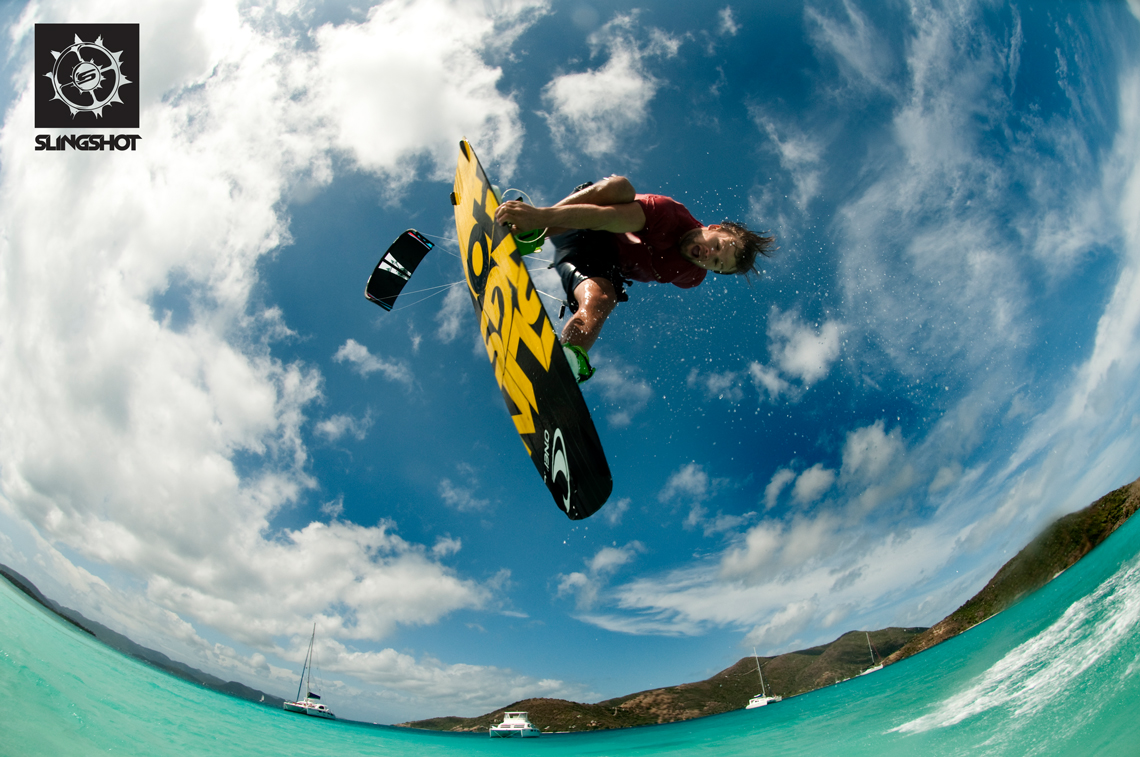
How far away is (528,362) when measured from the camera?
366 cm

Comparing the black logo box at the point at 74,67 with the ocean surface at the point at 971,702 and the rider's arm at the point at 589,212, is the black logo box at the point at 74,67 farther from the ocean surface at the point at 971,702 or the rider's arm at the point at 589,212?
the ocean surface at the point at 971,702

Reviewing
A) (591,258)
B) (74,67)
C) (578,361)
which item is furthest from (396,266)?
(74,67)

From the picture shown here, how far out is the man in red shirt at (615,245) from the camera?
11.6 feet

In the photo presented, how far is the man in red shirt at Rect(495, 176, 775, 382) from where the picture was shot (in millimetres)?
3539

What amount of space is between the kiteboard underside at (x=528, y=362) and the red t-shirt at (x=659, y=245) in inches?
44.7

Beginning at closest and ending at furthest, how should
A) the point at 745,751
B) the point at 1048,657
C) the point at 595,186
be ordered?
1. the point at 595,186
2. the point at 1048,657
3. the point at 745,751

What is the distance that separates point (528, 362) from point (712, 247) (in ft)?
6.50

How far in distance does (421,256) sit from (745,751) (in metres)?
21.6

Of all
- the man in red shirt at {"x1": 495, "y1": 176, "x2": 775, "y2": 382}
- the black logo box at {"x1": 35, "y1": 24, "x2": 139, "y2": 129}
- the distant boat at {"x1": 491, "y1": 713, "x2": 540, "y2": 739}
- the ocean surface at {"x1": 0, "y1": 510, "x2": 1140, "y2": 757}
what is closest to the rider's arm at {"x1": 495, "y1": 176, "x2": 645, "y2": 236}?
the man in red shirt at {"x1": 495, "y1": 176, "x2": 775, "y2": 382}

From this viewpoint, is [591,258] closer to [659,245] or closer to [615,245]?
[615,245]

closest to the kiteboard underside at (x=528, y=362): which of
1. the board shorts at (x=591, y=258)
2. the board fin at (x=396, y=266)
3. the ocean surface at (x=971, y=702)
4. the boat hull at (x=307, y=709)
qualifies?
the board shorts at (x=591, y=258)

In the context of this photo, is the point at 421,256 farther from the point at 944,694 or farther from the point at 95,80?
the point at 944,694

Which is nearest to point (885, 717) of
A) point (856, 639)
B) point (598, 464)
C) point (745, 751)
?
point (745, 751)

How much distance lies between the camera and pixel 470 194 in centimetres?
443
